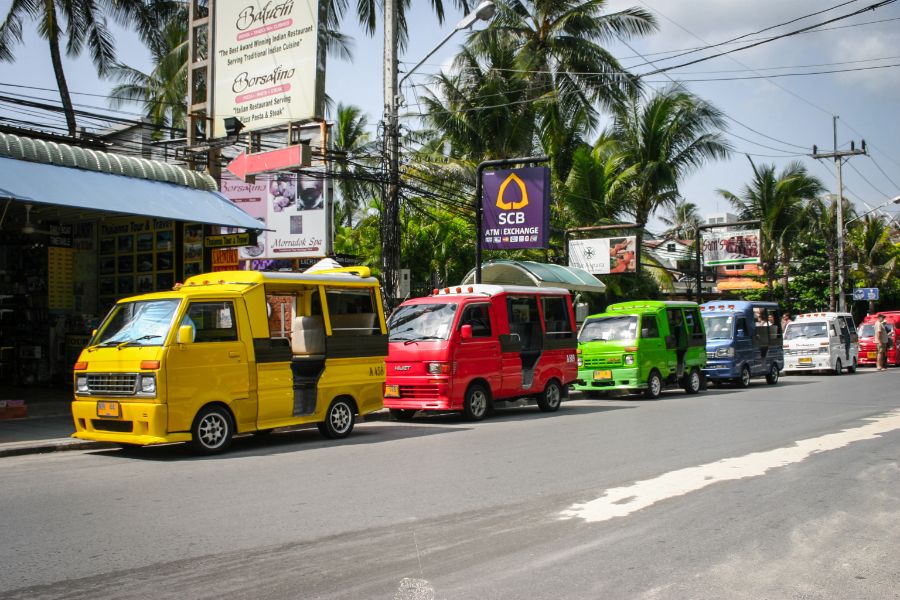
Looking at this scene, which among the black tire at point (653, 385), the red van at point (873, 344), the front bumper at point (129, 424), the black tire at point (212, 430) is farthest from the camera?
A: the red van at point (873, 344)

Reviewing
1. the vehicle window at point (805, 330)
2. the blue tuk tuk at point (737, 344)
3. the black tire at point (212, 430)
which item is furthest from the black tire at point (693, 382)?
the black tire at point (212, 430)

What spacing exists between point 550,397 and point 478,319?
9.37 feet

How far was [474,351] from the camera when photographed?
14.7m

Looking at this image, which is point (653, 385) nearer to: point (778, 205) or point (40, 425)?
point (40, 425)

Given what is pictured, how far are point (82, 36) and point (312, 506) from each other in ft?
85.7

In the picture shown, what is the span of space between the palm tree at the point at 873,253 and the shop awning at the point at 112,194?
4516 centimetres

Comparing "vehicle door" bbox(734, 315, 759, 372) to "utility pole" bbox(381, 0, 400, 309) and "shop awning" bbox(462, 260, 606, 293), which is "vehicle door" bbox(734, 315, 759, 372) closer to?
"shop awning" bbox(462, 260, 606, 293)

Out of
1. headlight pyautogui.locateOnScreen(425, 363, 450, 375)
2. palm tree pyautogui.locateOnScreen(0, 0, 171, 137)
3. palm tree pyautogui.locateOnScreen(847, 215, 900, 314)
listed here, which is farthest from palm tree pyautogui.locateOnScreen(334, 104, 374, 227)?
palm tree pyautogui.locateOnScreen(847, 215, 900, 314)

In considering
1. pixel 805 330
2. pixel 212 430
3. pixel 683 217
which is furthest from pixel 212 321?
pixel 683 217

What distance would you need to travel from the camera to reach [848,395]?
19.0m

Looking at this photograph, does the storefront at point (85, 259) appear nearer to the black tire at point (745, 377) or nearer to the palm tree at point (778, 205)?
the black tire at point (745, 377)

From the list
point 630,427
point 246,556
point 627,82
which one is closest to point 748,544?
point 246,556

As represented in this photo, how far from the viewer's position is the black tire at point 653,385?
19803mm

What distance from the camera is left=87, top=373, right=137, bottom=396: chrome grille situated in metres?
10.1
